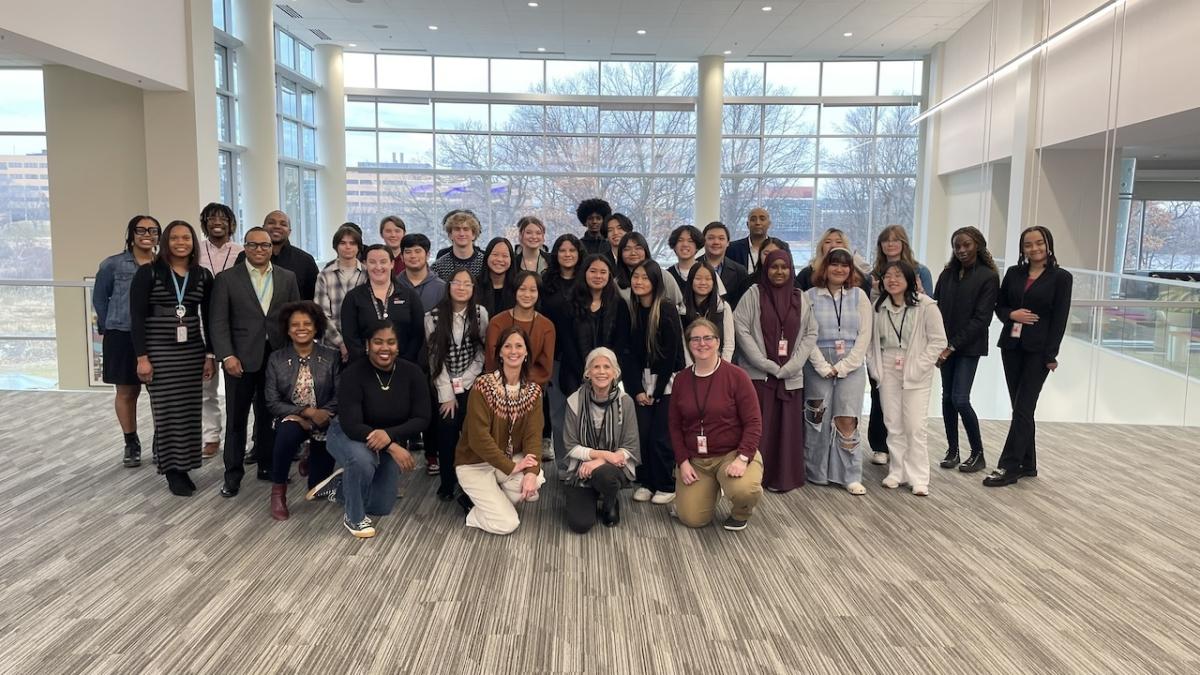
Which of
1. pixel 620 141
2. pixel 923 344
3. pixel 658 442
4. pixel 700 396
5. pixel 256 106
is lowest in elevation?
pixel 658 442

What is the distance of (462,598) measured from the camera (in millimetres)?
3488

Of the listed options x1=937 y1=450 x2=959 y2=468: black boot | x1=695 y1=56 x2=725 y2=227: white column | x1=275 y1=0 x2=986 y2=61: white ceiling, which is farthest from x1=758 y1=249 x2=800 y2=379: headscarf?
x1=695 y1=56 x2=725 y2=227: white column

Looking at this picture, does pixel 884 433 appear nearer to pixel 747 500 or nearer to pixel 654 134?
pixel 747 500

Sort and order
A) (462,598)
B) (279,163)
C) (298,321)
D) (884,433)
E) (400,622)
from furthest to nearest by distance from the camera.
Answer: (279,163) → (884,433) → (298,321) → (462,598) → (400,622)

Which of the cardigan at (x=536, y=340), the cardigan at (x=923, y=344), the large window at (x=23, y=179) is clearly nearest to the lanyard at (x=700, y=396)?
Result: the cardigan at (x=536, y=340)

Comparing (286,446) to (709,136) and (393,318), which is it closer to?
(393,318)

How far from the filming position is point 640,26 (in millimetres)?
13609

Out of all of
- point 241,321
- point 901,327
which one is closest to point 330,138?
point 241,321

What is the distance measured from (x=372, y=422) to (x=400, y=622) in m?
1.37

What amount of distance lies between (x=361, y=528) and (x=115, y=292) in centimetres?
251

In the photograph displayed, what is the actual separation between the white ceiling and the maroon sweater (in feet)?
31.1

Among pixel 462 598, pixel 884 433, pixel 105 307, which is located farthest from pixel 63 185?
pixel 884 433

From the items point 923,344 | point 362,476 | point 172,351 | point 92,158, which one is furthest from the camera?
point 92,158

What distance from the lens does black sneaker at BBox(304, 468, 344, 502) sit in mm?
4421
